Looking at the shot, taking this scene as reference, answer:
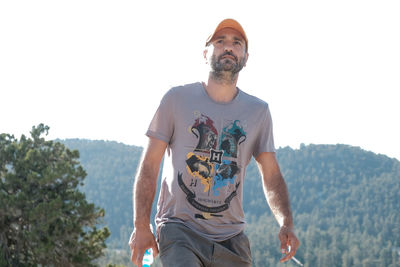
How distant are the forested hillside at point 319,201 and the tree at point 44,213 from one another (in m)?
67.3

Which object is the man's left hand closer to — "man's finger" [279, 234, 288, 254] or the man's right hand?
"man's finger" [279, 234, 288, 254]

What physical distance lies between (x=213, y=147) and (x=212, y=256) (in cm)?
54

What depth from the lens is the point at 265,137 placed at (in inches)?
131

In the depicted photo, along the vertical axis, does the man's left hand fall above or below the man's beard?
below

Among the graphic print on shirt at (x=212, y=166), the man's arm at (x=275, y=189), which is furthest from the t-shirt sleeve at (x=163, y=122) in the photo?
the man's arm at (x=275, y=189)

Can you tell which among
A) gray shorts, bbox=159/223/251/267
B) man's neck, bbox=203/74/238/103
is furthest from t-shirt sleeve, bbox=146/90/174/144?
gray shorts, bbox=159/223/251/267

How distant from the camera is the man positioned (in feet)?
9.56

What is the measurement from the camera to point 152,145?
3.02 m

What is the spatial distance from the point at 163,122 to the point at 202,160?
0.27m

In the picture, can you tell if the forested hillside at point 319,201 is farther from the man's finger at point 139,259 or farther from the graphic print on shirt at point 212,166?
the man's finger at point 139,259

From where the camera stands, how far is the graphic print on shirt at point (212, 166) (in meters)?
2.97

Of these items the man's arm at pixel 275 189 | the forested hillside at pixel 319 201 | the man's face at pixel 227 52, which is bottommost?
the man's arm at pixel 275 189

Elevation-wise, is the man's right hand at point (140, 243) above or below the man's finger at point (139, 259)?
above

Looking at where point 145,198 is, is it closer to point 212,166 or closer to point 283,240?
point 212,166
